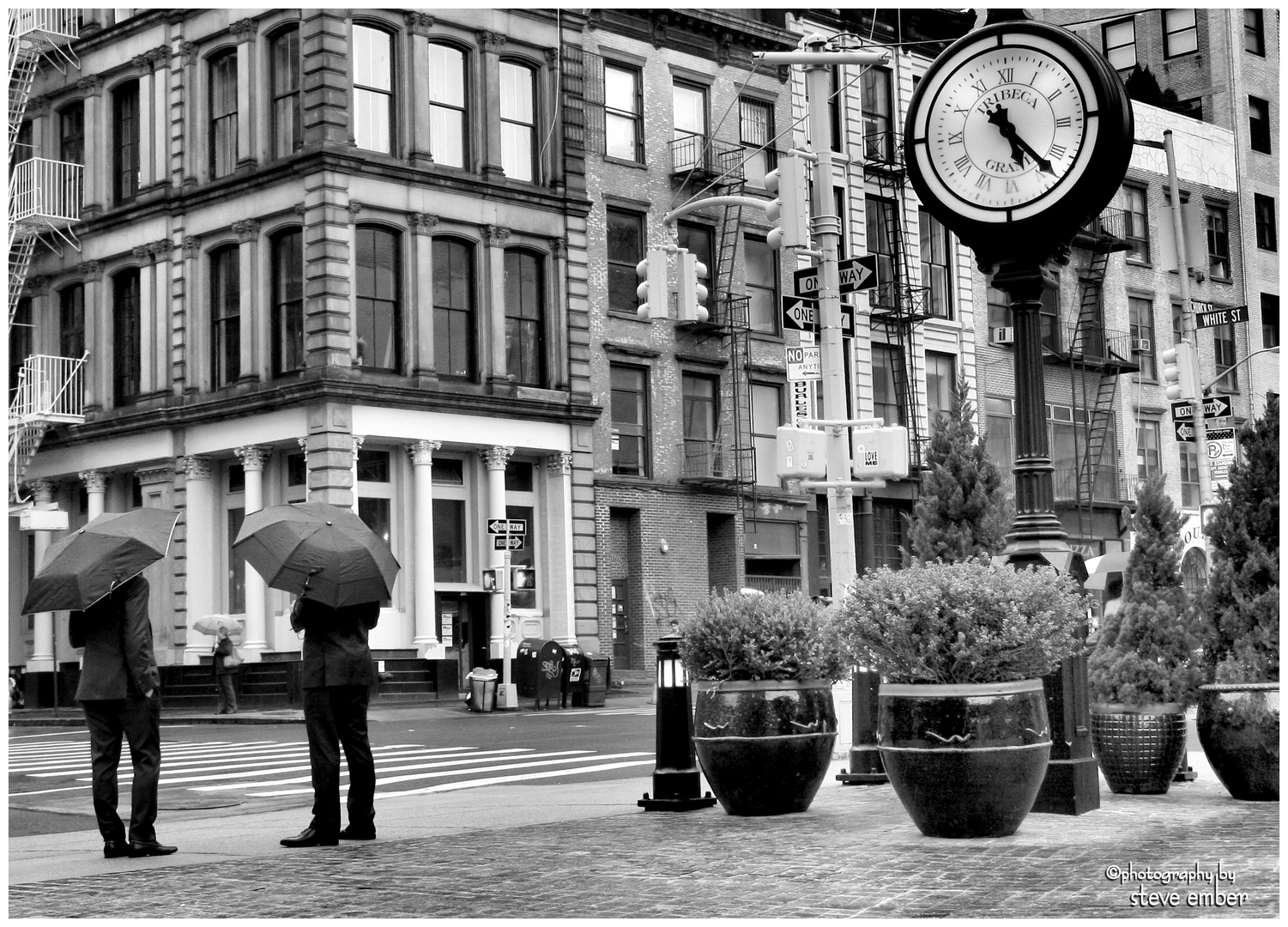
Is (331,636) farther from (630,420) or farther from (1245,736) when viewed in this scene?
(630,420)

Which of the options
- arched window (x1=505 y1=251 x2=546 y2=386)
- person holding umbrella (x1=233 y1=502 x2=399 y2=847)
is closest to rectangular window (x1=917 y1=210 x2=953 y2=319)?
arched window (x1=505 y1=251 x2=546 y2=386)

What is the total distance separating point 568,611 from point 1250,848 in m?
29.3

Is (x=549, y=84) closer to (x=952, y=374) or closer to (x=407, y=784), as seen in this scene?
(x=952, y=374)

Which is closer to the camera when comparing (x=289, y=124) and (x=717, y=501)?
(x=289, y=124)

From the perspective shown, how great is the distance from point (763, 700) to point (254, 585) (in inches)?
1027

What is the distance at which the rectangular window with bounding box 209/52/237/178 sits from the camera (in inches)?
1439

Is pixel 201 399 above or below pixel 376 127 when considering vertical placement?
below

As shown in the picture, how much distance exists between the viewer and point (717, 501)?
40719 millimetres

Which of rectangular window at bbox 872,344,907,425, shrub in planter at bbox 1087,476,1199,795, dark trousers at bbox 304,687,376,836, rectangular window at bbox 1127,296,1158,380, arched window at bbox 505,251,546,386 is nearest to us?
dark trousers at bbox 304,687,376,836

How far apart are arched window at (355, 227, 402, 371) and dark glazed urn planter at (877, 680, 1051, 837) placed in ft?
88.6

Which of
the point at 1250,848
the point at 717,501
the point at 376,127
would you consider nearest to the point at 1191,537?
the point at 717,501

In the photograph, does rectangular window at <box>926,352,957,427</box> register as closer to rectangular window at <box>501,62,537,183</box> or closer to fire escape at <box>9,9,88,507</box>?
rectangular window at <box>501,62,537,183</box>

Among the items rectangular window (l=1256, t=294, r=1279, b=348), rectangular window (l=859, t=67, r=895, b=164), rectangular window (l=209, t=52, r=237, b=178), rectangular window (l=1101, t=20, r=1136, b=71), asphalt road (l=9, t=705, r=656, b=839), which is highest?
rectangular window (l=1101, t=20, r=1136, b=71)

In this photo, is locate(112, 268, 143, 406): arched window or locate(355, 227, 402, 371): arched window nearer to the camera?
locate(355, 227, 402, 371): arched window
